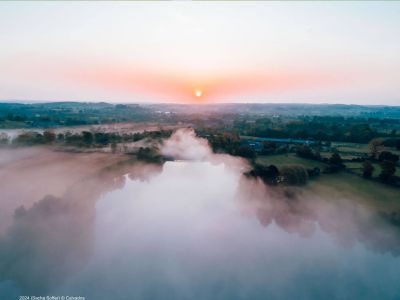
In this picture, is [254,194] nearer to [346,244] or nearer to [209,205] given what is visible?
[209,205]

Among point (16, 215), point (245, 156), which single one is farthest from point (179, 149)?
point (16, 215)

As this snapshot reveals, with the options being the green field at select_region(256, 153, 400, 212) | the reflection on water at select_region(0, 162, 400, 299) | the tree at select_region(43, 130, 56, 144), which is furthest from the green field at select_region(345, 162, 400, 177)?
the tree at select_region(43, 130, 56, 144)

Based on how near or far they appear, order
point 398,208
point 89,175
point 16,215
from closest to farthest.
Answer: point 16,215, point 398,208, point 89,175

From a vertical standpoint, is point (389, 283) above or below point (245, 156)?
below

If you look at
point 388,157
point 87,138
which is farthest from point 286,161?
point 87,138

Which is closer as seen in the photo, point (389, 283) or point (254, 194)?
point (389, 283)

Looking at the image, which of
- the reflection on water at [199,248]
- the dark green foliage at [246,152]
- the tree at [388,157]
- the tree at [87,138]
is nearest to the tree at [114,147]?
the tree at [87,138]

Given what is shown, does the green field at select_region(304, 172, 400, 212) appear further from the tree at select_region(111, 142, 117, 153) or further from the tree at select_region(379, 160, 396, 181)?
the tree at select_region(111, 142, 117, 153)

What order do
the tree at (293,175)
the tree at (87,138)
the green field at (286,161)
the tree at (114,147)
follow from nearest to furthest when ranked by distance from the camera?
the tree at (293,175)
the green field at (286,161)
the tree at (114,147)
the tree at (87,138)

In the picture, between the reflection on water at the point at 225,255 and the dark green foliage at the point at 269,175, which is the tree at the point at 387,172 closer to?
the reflection on water at the point at 225,255
